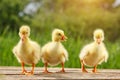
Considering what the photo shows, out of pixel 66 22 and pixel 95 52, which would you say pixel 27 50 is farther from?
pixel 66 22

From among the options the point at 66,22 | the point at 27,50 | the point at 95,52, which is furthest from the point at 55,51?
the point at 66,22

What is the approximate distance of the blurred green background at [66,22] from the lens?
7.95 metres

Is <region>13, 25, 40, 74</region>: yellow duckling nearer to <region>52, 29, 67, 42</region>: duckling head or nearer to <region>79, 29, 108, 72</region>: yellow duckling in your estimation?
<region>52, 29, 67, 42</region>: duckling head

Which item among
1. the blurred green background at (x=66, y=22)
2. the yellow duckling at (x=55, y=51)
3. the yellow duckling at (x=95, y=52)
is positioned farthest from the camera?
the blurred green background at (x=66, y=22)

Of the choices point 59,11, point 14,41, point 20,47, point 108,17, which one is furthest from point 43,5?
point 20,47

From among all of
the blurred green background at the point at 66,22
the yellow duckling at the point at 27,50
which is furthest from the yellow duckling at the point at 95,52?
the blurred green background at the point at 66,22

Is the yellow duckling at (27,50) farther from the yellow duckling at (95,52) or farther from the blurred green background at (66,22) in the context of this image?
the blurred green background at (66,22)

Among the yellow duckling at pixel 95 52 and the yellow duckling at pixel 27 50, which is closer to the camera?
the yellow duckling at pixel 27 50

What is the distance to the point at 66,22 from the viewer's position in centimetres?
2181

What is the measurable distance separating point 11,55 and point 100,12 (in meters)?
17.3

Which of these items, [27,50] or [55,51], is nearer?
[27,50]

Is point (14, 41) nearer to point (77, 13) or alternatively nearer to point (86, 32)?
point (86, 32)

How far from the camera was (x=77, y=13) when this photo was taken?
25.3 metres

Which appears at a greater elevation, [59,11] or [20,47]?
[59,11]
